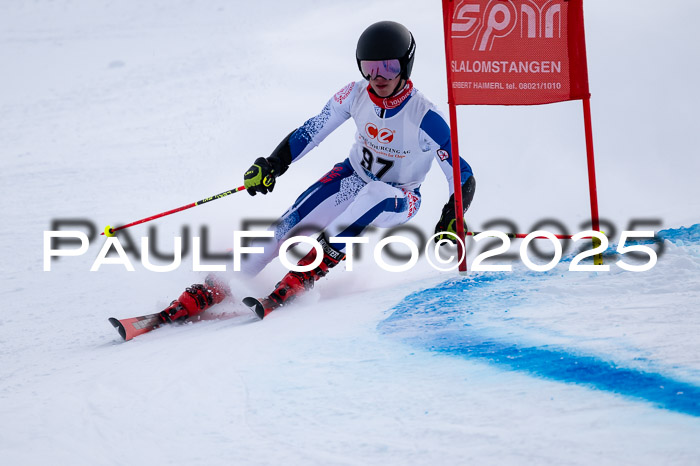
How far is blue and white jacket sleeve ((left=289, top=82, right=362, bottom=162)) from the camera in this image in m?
4.20

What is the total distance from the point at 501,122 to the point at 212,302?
4.87 meters

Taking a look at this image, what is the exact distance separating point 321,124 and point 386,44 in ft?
2.45

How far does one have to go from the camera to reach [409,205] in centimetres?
420

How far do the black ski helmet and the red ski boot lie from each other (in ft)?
4.79

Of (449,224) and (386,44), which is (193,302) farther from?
(386,44)

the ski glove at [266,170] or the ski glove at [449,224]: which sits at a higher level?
the ski glove at [266,170]

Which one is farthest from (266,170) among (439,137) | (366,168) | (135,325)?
(135,325)

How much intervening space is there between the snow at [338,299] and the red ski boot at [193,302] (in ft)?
0.29

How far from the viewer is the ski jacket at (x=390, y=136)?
13.1 ft

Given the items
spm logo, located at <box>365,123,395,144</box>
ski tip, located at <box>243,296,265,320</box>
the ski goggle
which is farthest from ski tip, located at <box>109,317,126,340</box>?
the ski goggle

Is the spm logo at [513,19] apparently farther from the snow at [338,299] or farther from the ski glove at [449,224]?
the snow at [338,299]

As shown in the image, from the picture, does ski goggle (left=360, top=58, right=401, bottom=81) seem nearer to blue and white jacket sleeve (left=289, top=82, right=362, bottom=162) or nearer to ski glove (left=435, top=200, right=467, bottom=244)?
blue and white jacket sleeve (left=289, top=82, right=362, bottom=162)

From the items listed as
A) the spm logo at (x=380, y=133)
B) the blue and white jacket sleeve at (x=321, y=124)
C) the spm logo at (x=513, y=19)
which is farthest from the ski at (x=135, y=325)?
the spm logo at (x=513, y=19)

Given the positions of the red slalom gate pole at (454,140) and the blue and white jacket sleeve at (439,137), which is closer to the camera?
the red slalom gate pole at (454,140)
